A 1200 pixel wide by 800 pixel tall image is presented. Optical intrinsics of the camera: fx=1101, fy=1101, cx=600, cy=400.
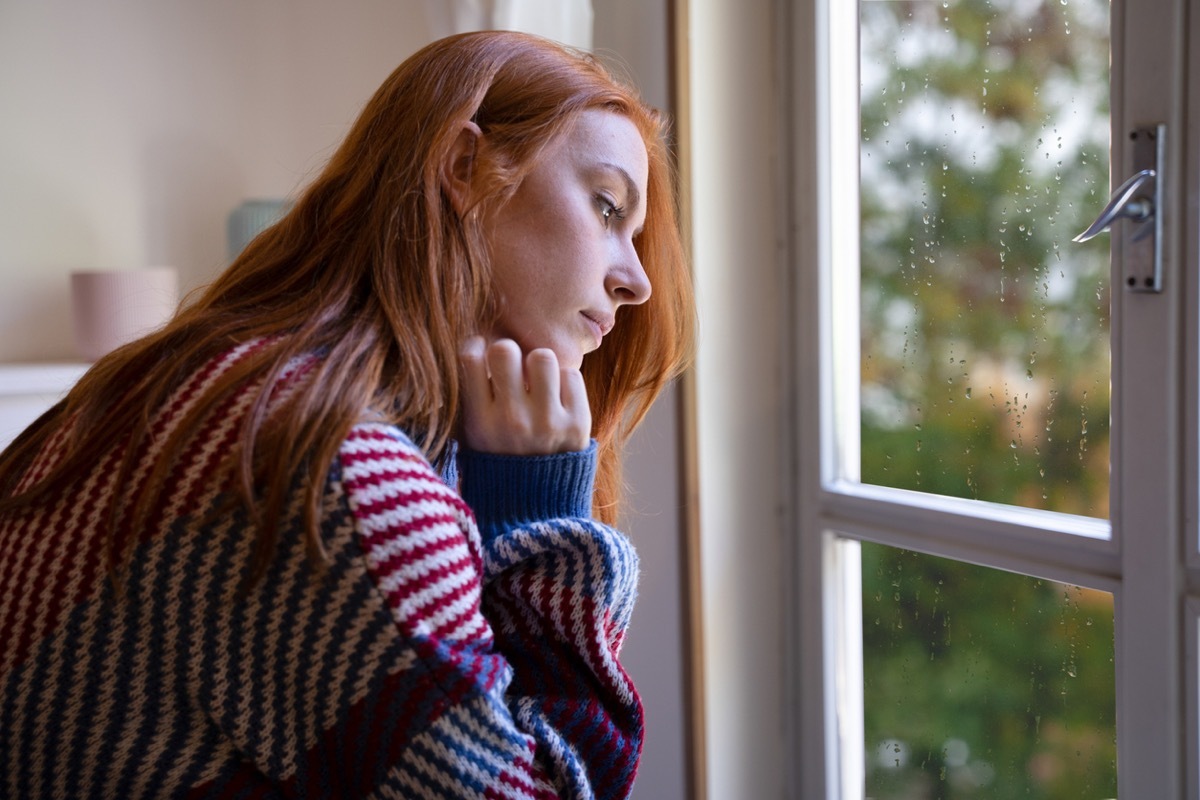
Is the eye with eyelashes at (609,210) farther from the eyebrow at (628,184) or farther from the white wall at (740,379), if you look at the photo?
the white wall at (740,379)

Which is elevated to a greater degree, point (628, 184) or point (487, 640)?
point (628, 184)

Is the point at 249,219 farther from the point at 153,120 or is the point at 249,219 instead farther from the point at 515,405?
the point at 515,405

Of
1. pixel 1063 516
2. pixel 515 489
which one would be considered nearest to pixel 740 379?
pixel 1063 516

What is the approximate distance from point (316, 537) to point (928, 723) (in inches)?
48.0

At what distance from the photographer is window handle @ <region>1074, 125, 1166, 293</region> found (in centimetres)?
121

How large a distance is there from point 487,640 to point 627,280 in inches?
16.5

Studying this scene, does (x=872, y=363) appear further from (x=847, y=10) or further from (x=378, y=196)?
(x=378, y=196)

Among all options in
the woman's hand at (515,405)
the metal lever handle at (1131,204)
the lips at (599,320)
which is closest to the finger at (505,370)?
the woman's hand at (515,405)

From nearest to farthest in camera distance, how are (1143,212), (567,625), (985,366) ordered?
(567,625), (1143,212), (985,366)

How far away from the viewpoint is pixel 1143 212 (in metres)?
1.22

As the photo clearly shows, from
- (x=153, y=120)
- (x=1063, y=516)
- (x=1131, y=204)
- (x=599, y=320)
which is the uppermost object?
(x=153, y=120)

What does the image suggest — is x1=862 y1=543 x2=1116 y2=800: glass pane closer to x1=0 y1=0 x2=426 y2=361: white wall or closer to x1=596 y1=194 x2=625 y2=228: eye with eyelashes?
x1=596 y1=194 x2=625 y2=228: eye with eyelashes

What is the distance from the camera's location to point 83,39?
220cm

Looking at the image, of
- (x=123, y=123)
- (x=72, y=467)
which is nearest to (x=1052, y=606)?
(x=72, y=467)
